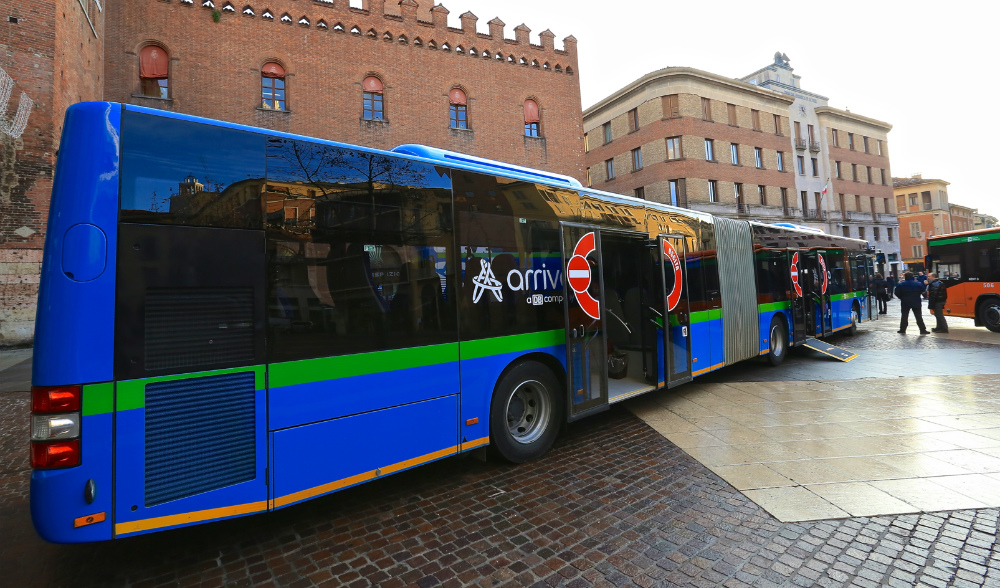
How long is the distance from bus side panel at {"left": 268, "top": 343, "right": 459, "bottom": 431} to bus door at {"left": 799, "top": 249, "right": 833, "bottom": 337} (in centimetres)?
1070

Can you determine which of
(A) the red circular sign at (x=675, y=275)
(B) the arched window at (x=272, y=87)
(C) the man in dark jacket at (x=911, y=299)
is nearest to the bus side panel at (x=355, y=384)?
(A) the red circular sign at (x=675, y=275)

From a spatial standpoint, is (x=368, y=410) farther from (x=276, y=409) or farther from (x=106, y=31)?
(x=106, y=31)

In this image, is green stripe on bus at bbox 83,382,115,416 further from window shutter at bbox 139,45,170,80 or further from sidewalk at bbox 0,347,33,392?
window shutter at bbox 139,45,170,80

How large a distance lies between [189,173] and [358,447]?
2.33 meters

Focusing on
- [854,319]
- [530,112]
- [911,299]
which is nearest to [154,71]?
[530,112]

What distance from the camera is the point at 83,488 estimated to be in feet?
8.80

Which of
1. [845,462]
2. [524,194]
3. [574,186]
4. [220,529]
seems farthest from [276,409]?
[845,462]

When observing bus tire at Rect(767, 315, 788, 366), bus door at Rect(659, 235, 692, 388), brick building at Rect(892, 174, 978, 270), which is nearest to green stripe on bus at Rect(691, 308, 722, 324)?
bus door at Rect(659, 235, 692, 388)

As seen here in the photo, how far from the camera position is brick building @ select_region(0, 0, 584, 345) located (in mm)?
13367

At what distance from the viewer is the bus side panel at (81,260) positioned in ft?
8.74

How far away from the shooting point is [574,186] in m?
5.82

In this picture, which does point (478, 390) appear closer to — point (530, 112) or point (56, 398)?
point (56, 398)

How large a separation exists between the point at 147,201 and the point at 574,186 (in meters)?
4.40

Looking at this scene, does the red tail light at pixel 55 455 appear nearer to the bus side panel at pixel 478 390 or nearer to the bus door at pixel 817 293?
the bus side panel at pixel 478 390
